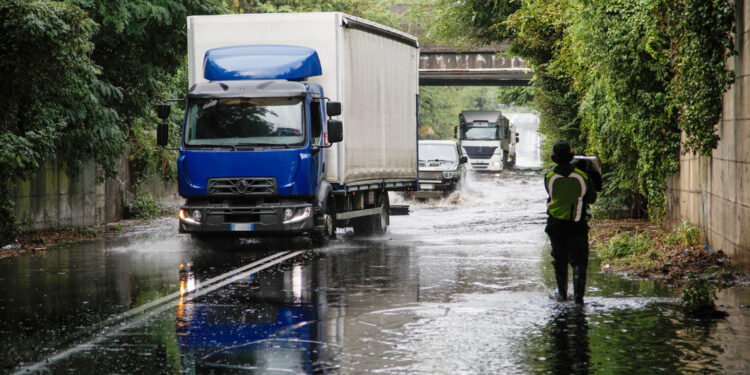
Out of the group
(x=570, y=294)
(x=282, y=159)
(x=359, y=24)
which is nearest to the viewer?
(x=570, y=294)

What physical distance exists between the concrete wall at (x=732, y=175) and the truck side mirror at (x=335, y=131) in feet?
18.2

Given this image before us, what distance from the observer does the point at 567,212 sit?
1052 centimetres

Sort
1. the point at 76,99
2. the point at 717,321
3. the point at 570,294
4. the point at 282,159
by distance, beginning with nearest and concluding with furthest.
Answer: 1. the point at 717,321
2. the point at 570,294
3. the point at 282,159
4. the point at 76,99

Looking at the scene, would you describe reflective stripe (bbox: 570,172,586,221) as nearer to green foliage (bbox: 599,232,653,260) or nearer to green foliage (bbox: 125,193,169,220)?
green foliage (bbox: 599,232,653,260)

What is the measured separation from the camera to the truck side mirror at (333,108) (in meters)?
16.4

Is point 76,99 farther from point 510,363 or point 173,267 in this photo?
point 510,363

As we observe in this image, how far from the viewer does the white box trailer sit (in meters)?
17.5

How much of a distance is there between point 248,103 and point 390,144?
15.4 ft

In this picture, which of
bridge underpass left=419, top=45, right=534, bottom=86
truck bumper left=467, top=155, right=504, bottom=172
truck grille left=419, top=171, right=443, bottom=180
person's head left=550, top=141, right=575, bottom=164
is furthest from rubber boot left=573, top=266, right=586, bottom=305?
truck bumper left=467, top=155, right=504, bottom=172

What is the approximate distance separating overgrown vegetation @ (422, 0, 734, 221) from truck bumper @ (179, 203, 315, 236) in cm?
550

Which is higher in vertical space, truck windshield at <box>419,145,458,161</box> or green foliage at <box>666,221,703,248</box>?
truck windshield at <box>419,145,458,161</box>

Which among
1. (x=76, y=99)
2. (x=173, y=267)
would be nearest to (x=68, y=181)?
(x=76, y=99)

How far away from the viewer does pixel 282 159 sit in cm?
1631

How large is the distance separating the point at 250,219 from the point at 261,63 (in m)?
2.71
